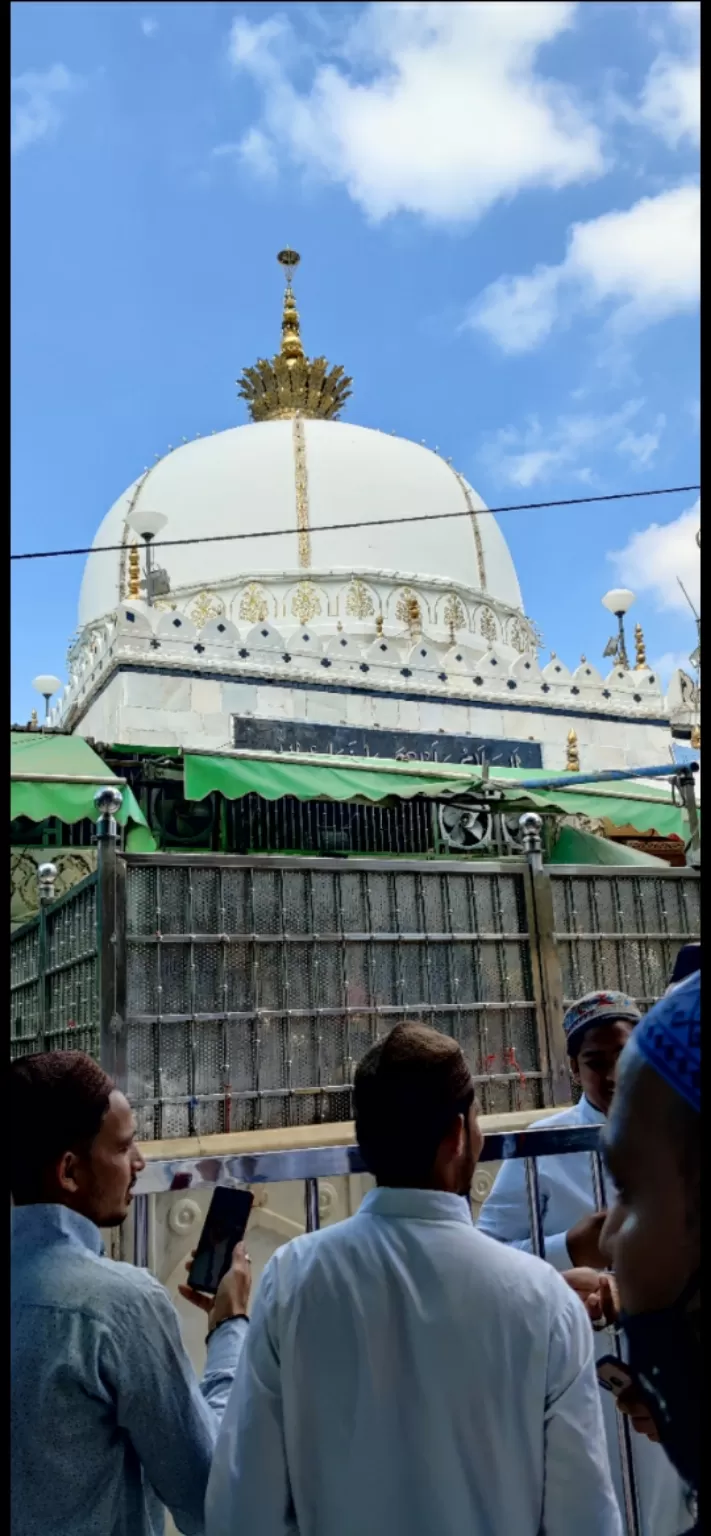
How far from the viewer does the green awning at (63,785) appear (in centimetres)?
730

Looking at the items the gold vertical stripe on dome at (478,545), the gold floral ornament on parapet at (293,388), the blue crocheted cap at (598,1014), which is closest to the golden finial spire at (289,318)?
the gold floral ornament on parapet at (293,388)

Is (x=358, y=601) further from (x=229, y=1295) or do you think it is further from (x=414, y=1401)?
(x=414, y=1401)

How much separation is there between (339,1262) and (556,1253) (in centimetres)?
84

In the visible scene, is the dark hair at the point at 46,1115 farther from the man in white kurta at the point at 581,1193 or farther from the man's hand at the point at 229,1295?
the man in white kurta at the point at 581,1193

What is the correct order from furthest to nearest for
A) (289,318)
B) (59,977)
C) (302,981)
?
1. (289,318)
2. (59,977)
3. (302,981)

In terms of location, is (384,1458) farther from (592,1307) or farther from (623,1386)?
(592,1307)

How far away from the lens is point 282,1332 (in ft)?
4.95

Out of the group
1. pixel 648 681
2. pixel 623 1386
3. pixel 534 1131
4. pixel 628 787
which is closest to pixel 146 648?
pixel 628 787

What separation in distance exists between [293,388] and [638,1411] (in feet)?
70.9

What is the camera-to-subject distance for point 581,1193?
275 cm

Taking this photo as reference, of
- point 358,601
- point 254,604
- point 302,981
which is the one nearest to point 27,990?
point 302,981

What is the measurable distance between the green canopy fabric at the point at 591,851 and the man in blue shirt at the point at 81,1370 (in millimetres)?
7517

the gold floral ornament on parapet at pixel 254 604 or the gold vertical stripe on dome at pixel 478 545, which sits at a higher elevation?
the gold vertical stripe on dome at pixel 478 545

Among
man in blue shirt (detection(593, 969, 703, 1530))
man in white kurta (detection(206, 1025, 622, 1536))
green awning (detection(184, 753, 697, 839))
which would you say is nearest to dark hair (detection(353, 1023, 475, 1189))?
man in white kurta (detection(206, 1025, 622, 1536))
